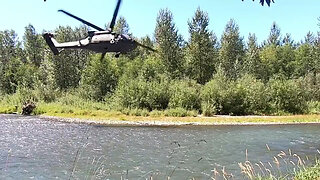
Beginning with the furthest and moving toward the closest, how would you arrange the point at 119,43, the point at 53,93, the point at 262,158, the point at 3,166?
the point at 53,93
the point at 262,158
the point at 3,166
the point at 119,43

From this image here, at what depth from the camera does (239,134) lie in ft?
103

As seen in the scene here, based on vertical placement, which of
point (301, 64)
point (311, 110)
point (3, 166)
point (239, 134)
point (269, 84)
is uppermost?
point (301, 64)

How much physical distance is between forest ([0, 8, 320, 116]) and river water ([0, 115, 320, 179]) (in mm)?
13352

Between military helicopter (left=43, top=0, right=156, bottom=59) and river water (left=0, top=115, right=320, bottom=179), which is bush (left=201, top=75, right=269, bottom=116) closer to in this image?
river water (left=0, top=115, right=320, bottom=179)

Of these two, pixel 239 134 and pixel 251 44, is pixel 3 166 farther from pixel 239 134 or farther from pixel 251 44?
pixel 251 44

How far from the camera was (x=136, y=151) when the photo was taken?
22984 millimetres

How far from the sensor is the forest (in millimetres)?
51438

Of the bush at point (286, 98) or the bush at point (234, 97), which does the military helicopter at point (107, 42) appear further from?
the bush at point (286, 98)

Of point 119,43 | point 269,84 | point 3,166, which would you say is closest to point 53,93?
point 269,84

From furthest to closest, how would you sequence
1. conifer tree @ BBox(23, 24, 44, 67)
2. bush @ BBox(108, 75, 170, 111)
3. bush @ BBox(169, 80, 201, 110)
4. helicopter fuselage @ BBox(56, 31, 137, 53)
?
1. conifer tree @ BBox(23, 24, 44, 67)
2. bush @ BBox(108, 75, 170, 111)
3. bush @ BBox(169, 80, 201, 110)
4. helicopter fuselage @ BBox(56, 31, 137, 53)

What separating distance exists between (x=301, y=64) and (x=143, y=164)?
65.3m

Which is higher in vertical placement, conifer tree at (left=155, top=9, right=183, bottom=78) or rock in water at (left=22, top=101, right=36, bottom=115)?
conifer tree at (left=155, top=9, right=183, bottom=78)

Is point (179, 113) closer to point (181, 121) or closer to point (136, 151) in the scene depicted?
point (181, 121)

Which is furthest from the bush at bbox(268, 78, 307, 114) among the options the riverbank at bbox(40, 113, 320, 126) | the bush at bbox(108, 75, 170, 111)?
the bush at bbox(108, 75, 170, 111)
